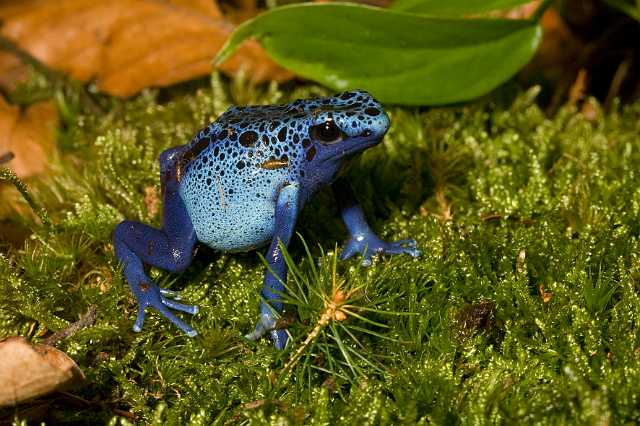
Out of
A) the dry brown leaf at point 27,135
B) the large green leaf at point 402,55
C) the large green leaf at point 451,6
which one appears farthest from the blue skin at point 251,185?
the dry brown leaf at point 27,135

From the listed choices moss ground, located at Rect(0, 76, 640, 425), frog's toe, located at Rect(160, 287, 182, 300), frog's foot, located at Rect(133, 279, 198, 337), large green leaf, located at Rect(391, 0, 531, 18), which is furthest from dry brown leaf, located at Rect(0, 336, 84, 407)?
large green leaf, located at Rect(391, 0, 531, 18)

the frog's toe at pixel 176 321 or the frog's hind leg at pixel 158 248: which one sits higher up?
the frog's hind leg at pixel 158 248

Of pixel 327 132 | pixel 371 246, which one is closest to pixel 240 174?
pixel 327 132

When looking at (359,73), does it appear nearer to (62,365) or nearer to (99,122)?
(99,122)

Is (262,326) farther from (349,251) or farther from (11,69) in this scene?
(11,69)

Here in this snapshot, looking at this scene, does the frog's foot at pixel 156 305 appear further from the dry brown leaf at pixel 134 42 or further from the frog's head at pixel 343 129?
the dry brown leaf at pixel 134 42
